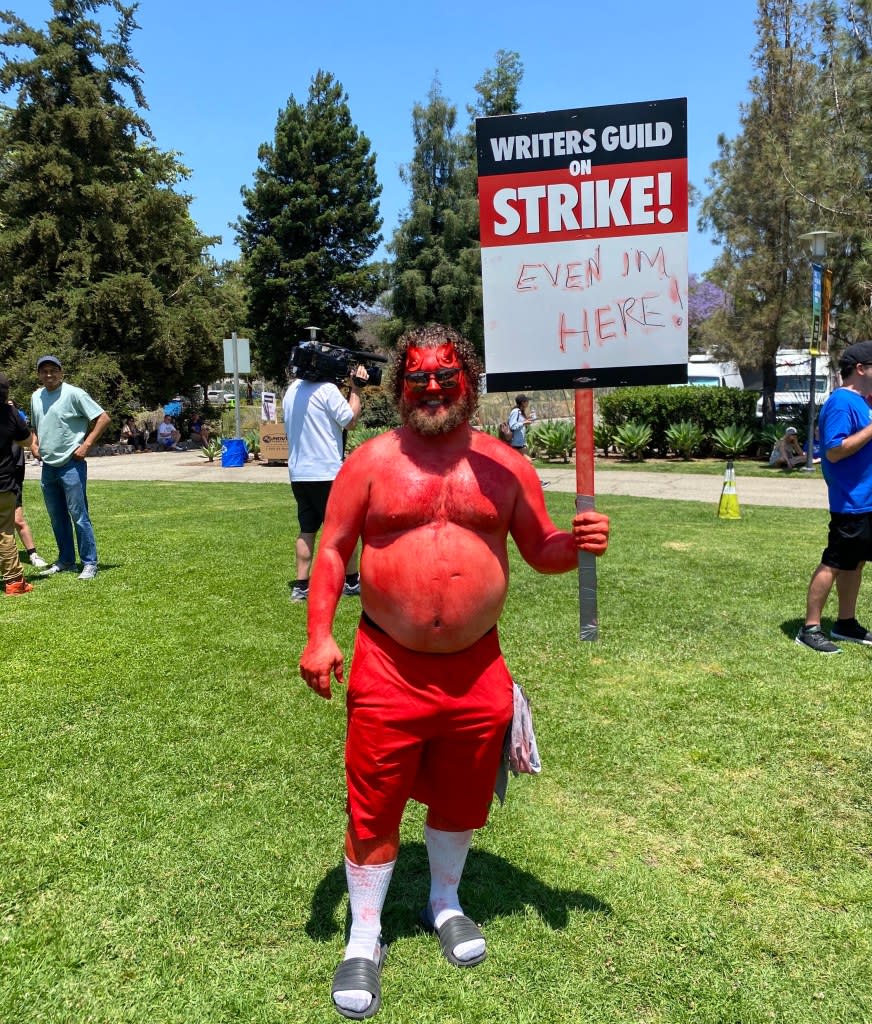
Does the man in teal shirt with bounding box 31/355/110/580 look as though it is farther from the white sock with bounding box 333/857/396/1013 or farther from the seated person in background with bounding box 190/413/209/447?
the seated person in background with bounding box 190/413/209/447

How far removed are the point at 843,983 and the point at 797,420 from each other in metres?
18.1

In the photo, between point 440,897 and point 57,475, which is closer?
point 440,897

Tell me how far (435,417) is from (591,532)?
0.58 meters

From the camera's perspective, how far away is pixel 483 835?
311 centimetres

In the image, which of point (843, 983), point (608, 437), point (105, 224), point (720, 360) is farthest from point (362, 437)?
point (843, 983)

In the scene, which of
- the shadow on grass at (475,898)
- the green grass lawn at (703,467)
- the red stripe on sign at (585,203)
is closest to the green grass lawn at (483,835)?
the shadow on grass at (475,898)

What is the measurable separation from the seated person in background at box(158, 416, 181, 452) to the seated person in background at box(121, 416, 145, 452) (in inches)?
25.0

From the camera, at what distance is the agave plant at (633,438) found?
18328mm

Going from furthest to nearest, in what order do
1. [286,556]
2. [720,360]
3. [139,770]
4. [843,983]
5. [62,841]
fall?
1. [720,360]
2. [286,556]
3. [139,770]
4. [62,841]
5. [843,983]

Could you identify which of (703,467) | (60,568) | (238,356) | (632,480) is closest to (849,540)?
(60,568)

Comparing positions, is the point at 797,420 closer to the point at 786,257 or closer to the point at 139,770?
the point at 786,257

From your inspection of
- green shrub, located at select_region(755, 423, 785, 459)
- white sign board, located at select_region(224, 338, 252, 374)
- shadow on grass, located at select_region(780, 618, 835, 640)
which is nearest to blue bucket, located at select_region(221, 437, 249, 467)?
white sign board, located at select_region(224, 338, 252, 374)

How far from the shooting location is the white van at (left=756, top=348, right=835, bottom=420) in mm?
19516

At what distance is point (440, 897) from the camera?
8.40 ft
